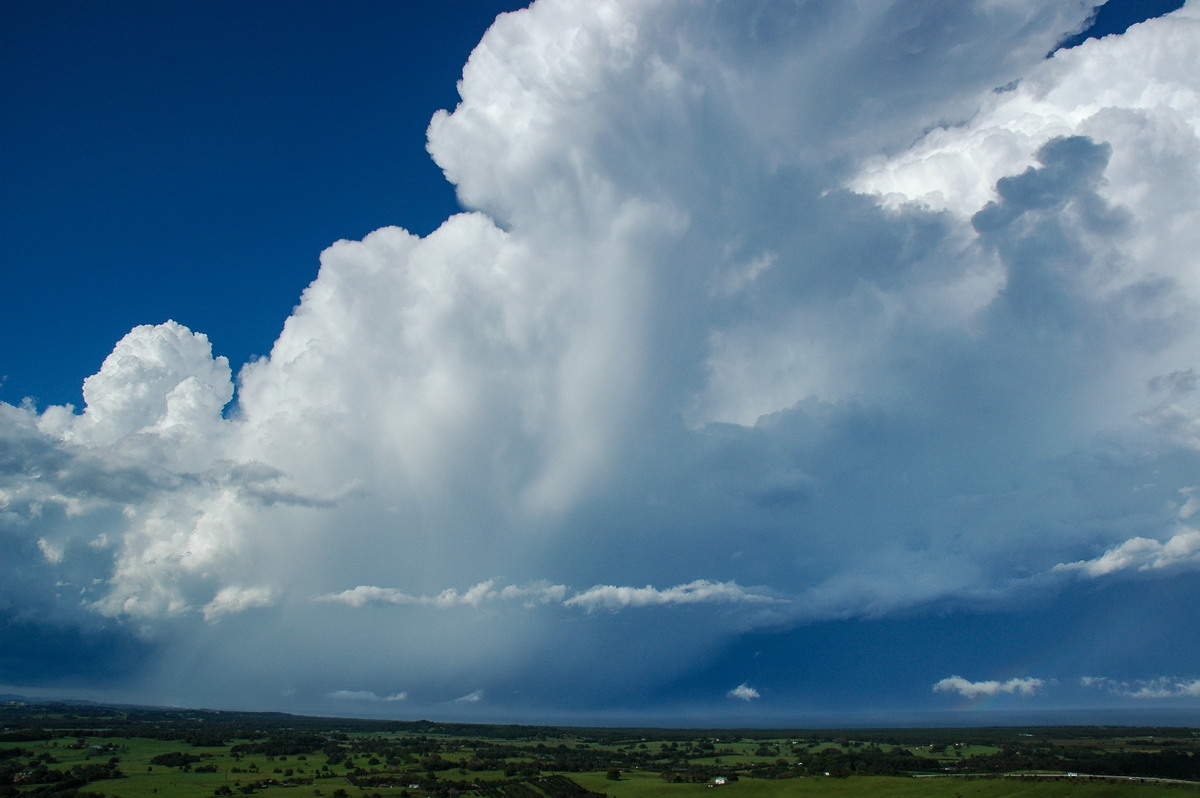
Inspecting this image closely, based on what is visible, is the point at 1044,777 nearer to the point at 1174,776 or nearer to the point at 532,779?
the point at 1174,776

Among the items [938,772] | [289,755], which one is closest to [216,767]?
[289,755]

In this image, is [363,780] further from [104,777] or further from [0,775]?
[0,775]

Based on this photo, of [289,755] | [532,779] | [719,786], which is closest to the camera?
[719,786]

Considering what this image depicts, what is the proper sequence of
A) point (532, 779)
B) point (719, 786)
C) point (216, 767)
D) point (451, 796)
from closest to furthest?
point (451, 796)
point (719, 786)
point (532, 779)
point (216, 767)

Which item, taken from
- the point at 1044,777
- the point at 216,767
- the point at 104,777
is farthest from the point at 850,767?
the point at 104,777

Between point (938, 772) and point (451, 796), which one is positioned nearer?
point (451, 796)

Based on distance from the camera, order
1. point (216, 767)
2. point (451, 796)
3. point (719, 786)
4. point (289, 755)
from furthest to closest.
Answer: point (289, 755), point (216, 767), point (719, 786), point (451, 796)

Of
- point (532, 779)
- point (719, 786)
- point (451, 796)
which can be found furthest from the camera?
point (532, 779)

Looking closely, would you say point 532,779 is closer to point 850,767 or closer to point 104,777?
point 850,767

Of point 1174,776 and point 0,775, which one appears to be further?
point 1174,776
